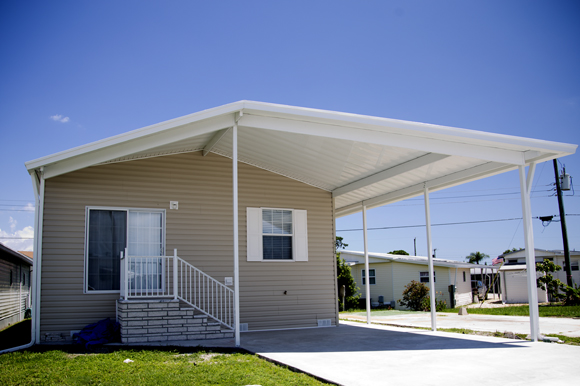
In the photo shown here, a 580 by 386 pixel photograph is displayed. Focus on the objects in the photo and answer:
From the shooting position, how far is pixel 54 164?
7.80m

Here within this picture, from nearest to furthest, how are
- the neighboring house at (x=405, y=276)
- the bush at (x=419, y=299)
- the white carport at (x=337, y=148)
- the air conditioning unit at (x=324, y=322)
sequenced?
1. the white carport at (x=337, y=148)
2. the air conditioning unit at (x=324, y=322)
3. the bush at (x=419, y=299)
4. the neighboring house at (x=405, y=276)

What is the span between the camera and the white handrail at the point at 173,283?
8242 mm

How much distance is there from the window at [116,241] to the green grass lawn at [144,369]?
1.93 metres

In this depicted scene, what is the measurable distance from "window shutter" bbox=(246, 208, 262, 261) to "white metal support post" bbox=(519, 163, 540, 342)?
5118 millimetres

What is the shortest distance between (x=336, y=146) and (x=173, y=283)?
393cm

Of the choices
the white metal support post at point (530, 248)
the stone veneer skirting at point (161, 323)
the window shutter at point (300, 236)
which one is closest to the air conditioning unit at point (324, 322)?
the window shutter at point (300, 236)

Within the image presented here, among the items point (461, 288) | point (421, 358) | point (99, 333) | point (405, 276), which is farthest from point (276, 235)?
point (461, 288)

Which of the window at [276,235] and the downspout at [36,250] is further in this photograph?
the window at [276,235]

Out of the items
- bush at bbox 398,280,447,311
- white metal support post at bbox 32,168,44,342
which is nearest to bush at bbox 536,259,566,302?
bush at bbox 398,280,447,311

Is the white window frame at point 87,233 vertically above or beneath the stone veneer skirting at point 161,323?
above

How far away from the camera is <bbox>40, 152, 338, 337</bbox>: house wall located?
26.7 ft

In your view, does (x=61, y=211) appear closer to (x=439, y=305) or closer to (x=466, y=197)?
(x=439, y=305)

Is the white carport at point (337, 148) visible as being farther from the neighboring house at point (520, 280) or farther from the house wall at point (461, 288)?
the neighboring house at point (520, 280)

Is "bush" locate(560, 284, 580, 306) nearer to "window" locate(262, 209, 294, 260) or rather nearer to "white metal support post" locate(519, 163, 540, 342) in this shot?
"white metal support post" locate(519, 163, 540, 342)
